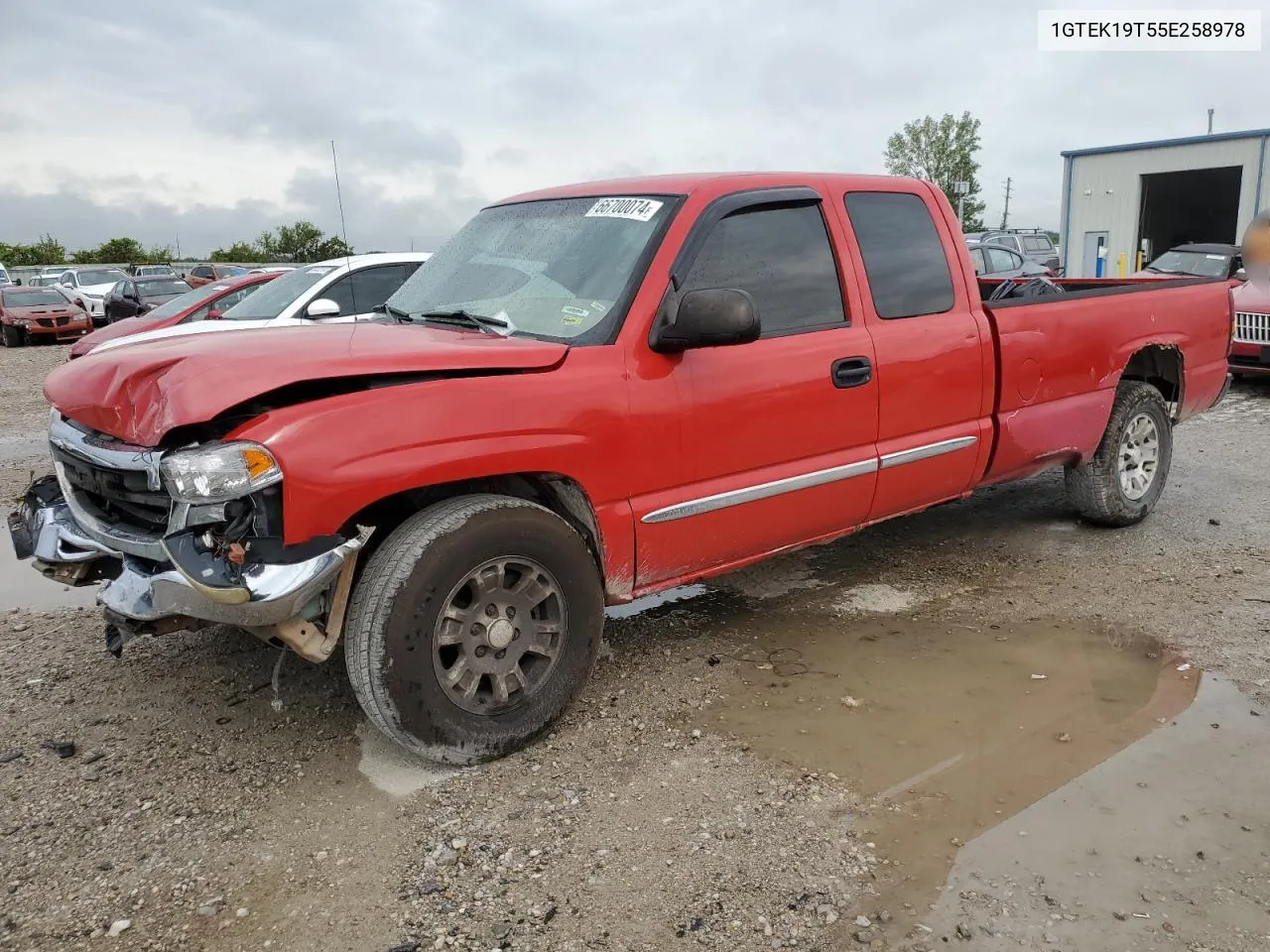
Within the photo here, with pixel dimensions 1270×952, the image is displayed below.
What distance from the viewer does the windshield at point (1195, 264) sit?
44.4ft

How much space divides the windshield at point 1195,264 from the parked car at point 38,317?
21.1 m

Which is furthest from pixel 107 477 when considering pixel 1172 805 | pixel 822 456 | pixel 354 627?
pixel 1172 805

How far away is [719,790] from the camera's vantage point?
3057 millimetres

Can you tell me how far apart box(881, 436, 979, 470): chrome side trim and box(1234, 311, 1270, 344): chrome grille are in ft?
23.1

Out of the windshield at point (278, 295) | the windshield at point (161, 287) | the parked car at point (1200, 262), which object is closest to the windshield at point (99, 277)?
the windshield at point (161, 287)

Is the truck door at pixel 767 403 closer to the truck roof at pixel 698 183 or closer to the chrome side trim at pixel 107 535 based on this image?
the truck roof at pixel 698 183

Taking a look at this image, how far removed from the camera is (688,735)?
3.42m

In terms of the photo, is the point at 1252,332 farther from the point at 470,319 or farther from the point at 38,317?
the point at 38,317

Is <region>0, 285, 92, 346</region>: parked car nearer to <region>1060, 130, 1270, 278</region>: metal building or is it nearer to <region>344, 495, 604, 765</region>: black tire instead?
<region>344, 495, 604, 765</region>: black tire

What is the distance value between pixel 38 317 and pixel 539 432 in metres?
22.0

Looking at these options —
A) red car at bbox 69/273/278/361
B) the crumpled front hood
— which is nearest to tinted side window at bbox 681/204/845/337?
the crumpled front hood

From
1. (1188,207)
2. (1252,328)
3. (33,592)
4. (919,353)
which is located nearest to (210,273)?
(33,592)

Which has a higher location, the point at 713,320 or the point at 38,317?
the point at 713,320

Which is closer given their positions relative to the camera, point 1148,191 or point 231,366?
point 231,366
